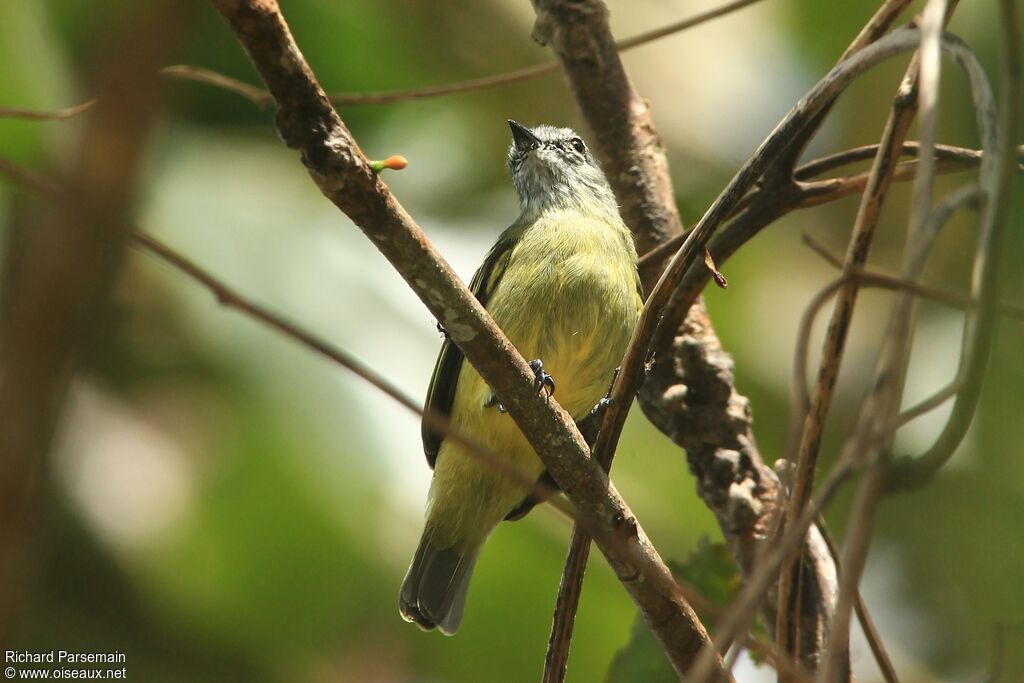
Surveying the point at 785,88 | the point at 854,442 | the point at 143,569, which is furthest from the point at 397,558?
the point at 854,442

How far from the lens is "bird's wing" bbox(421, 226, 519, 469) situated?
3293 millimetres

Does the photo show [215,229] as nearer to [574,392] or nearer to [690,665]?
[574,392]

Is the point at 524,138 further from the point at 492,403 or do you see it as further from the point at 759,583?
the point at 759,583

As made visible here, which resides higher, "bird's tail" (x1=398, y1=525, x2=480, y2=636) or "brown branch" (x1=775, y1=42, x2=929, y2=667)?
"bird's tail" (x1=398, y1=525, x2=480, y2=636)

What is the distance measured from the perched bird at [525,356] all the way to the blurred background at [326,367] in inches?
45.6

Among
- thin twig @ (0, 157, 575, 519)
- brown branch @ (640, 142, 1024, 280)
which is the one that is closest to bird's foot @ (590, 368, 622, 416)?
brown branch @ (640, 142, 1024, 280)

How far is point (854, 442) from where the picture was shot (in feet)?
3.88

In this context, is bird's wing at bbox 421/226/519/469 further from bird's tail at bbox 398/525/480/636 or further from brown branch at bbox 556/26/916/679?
brown branch at bbox 556/26/916/679

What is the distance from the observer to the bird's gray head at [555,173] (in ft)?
12.4

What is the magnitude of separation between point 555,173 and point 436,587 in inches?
60.6

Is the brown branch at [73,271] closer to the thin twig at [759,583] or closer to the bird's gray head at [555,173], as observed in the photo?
the thin twig at [759,583]

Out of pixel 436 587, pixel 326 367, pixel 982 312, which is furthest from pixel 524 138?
pixel 982 312

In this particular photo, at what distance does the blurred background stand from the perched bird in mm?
1158

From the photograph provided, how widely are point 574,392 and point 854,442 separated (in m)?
2.00
